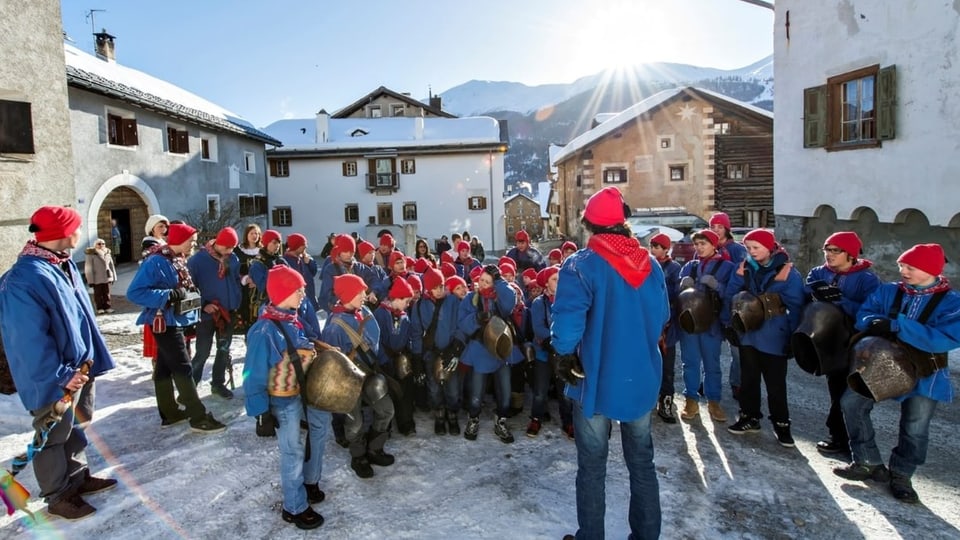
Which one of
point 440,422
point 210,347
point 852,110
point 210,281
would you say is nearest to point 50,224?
point 210,281

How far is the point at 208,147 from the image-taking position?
2181 centimetres

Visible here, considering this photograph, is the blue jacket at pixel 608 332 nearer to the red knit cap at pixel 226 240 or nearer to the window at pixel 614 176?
the red knit cap at pixel 226 240

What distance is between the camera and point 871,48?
10.1 metres

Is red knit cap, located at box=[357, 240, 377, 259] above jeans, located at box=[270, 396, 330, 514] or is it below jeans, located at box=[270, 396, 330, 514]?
above

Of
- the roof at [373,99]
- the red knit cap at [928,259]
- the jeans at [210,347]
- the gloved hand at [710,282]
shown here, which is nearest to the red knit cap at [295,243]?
the jeans at [210,347]

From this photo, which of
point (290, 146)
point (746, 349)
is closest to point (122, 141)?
point (290, 146)

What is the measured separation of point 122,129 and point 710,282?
17.8 m

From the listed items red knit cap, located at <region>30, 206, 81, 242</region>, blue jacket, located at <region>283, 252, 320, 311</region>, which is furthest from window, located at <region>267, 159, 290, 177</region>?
red knit cap, located at <region>30, 206, 81, 242</region>

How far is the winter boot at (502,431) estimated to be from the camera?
192 inches

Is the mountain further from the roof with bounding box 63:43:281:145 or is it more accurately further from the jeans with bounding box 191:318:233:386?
the jeans with bounding box 191:318:233:386

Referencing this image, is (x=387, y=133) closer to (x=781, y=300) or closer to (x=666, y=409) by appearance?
(x=666, y=409)

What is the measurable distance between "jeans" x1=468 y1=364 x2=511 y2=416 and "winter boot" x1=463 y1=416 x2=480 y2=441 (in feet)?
0.18

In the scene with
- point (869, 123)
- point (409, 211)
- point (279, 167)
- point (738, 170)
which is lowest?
point (409, 211)

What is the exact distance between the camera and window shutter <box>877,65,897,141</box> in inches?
376
